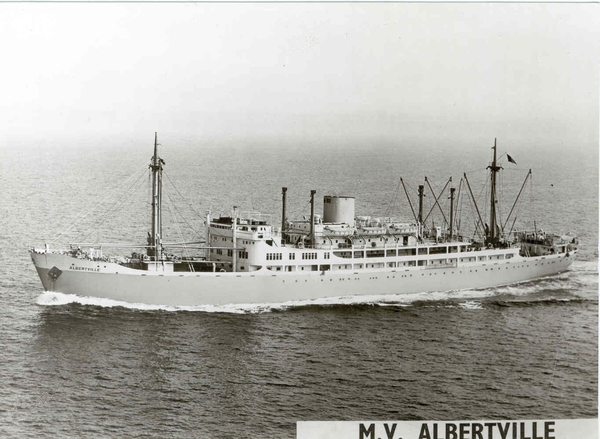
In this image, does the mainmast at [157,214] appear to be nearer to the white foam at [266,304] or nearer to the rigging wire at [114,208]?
the white foam at [266,304]

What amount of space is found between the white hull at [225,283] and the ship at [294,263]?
0.17 feet

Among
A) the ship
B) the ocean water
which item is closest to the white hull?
the ship

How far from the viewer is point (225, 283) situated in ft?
135

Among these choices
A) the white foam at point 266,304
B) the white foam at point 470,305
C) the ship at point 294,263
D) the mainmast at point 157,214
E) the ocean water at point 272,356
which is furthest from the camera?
the white foam at point 470,305

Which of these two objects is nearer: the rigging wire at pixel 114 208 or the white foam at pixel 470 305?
the white foam at pixel 470 305

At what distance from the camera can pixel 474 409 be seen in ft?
93.3

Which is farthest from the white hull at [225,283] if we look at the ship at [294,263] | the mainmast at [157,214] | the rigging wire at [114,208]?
A: the rigging wire at [114,208]

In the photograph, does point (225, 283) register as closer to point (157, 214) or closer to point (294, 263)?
point (294, 263)

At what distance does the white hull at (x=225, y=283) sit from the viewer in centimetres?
3972

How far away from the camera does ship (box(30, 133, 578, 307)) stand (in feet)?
131

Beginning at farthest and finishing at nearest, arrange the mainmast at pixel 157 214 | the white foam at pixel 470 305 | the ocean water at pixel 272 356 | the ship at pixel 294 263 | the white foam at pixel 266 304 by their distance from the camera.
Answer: the white foam at pixel 470 305, the mainmast at pixel 157 214, the ship at pixel 294 263, the white foam at pixel 266 304, the ocean water at pixel 272 356

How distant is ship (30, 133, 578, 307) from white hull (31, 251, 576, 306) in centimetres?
5

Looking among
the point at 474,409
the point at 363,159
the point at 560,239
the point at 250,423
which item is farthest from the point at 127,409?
the point at 363,159

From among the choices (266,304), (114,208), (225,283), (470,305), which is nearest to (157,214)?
(225,283)
